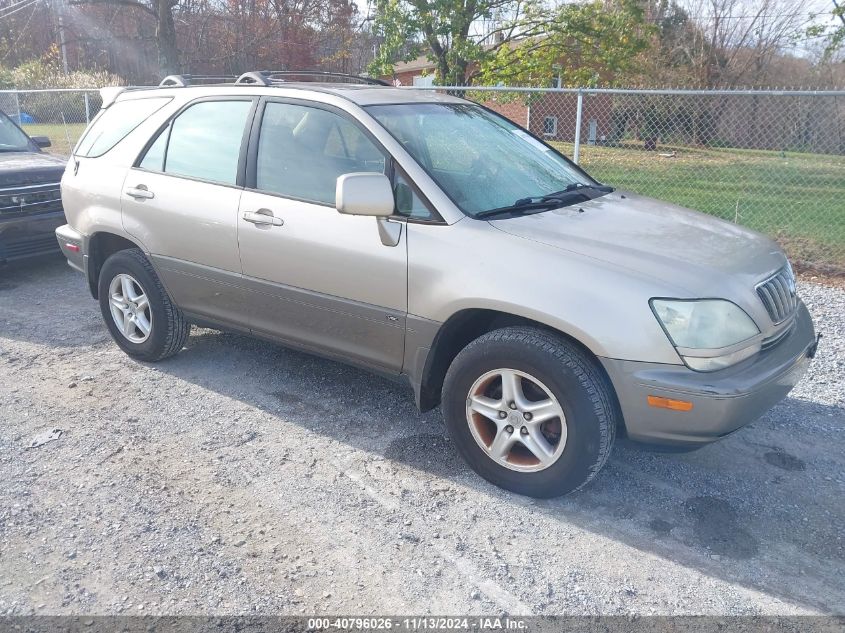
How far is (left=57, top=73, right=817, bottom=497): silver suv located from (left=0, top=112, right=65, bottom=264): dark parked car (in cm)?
239

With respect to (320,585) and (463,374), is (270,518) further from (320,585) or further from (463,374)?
(463,374)

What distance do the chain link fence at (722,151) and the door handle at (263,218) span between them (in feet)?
21.9

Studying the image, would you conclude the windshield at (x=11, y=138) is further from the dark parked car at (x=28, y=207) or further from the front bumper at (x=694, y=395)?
the front bumper at (x=694, y=395)

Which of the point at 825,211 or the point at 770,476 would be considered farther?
the point at 825,211

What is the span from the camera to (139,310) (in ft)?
16.0

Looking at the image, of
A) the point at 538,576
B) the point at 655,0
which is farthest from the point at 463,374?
the point at 655,0

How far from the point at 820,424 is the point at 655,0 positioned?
26723mm

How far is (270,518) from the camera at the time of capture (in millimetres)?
3217

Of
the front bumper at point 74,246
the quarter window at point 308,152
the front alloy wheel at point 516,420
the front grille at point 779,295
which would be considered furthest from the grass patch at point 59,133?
the front grille at point 779,295

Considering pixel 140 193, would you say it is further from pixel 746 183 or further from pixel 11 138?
pixel 746 183

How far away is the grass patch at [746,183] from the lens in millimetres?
9047

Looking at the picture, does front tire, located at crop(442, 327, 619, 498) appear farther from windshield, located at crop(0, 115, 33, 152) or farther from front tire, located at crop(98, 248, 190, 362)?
windshield, located at crop(0, 115, 33, 152)

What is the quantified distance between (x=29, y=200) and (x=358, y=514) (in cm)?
543

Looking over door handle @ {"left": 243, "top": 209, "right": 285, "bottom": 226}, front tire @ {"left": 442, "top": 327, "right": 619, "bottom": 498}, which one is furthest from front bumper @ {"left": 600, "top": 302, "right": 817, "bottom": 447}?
door handle @ {"left": 243, "top": 209, "right": 285, "bottom": 226}
